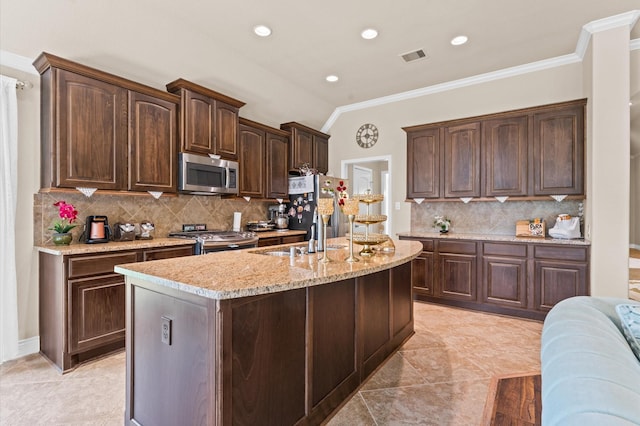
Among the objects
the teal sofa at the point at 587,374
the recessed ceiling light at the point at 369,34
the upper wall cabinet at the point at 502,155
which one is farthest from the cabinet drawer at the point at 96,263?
the upper wall cabinet at the point at 502,155

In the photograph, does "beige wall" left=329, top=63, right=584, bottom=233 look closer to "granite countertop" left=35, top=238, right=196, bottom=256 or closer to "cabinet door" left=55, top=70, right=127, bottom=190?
"granite countertop" left=35, top=238, right=196, bottom=256

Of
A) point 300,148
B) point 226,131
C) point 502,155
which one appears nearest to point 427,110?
point 502,155

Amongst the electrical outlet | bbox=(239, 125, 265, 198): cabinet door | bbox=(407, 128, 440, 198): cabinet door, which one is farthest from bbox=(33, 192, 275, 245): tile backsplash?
bbox=(407, 128, 440, 198): cabinet door

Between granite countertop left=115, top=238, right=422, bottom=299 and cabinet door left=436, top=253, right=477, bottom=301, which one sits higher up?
granite countertop left=115, top=238, right=422, bottom=299

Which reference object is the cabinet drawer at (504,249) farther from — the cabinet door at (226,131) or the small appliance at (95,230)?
the small appliance at (95,230)

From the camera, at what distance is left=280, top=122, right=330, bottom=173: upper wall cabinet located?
16.6 feet

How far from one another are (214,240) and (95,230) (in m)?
1.07

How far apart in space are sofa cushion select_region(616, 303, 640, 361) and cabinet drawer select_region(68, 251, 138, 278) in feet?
10.4

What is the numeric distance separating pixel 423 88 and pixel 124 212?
435 cm

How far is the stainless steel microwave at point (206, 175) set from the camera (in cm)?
345

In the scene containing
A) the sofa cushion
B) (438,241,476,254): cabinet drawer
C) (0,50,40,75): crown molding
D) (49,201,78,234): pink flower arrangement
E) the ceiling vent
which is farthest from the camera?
(438,241,476,254): cabinet drawer

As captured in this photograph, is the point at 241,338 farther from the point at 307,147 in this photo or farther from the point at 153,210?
the point at 307,147

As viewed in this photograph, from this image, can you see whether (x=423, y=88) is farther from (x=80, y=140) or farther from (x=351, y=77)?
(x=80, y=140)

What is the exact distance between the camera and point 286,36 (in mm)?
3410
